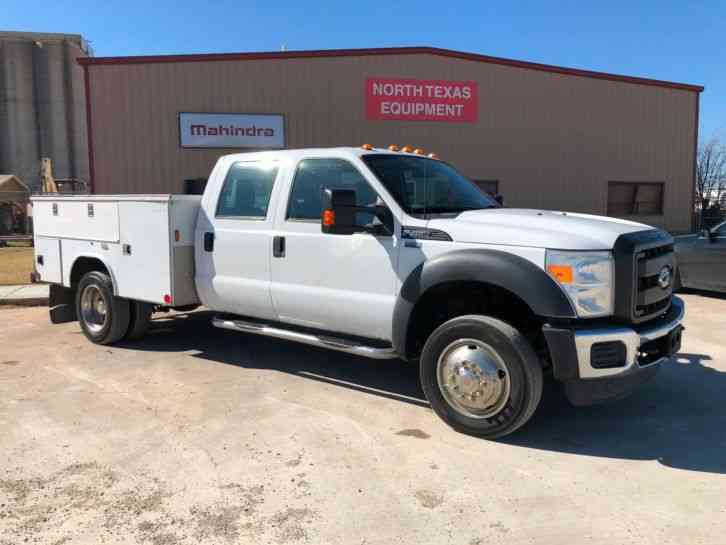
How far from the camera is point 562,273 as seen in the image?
386 cm

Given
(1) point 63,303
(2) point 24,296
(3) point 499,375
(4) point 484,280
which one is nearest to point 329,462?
(3) point 499,375

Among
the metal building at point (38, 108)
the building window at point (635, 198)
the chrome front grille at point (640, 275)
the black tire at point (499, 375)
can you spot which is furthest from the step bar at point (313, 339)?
the metal building at point (38, 108)

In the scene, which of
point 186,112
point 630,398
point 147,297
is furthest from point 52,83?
point 630,398

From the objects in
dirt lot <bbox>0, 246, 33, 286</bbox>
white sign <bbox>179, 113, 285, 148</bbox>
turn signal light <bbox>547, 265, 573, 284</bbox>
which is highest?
white sign <bbox>179, 113, 285, 148</bbox>

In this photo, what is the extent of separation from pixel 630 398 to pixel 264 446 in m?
3.02

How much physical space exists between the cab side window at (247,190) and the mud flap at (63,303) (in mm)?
2766

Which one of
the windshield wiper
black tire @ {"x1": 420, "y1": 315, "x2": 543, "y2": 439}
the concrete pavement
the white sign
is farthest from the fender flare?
the white sign

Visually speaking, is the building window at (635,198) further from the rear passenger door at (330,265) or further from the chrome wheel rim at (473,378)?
the chrome wheel rim at (473,378)

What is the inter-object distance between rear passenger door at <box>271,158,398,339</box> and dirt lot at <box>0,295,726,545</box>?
2.26ft

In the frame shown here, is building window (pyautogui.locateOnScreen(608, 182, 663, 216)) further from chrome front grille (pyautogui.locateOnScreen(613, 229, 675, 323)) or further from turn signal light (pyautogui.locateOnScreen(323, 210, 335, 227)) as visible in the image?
turn signal light (pyautogui.locateOnScreen(323, 210, 335, 227))

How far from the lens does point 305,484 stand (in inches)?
140

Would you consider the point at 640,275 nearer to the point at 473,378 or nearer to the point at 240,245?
the point at 473,378

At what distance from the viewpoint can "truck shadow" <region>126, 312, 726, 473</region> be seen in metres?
4.09

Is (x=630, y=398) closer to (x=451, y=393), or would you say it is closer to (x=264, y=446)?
(x=451, y=393)
